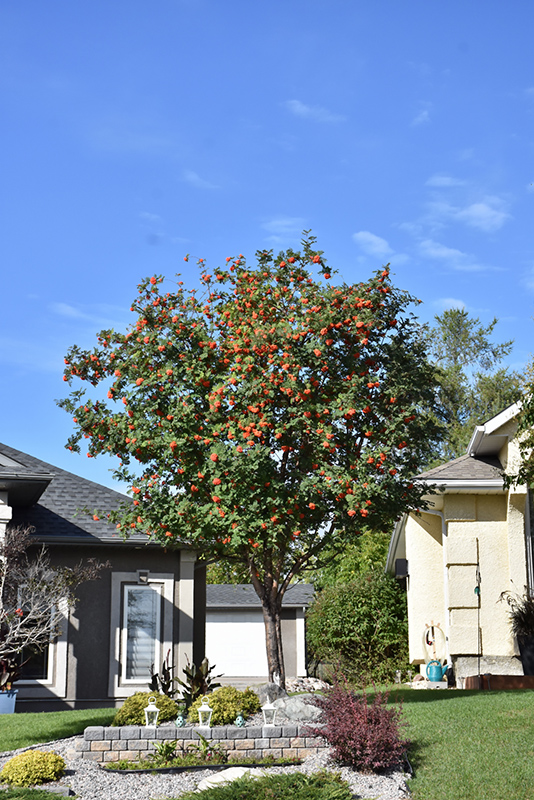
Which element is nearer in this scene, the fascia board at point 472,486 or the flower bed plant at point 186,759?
the flower bed plant at point 186,759

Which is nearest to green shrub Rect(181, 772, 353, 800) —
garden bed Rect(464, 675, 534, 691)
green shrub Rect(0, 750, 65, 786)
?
green shrub Rect(0, 750, 65, 786)

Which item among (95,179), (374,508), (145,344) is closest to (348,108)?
(95,179)

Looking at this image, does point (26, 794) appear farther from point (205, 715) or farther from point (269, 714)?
point (269, 714)

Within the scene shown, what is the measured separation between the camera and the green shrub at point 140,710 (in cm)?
1077

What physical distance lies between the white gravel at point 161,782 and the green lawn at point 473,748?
0.27 m

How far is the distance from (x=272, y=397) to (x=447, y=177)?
4.43 metres

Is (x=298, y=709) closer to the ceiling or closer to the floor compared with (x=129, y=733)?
closer to the ceiling

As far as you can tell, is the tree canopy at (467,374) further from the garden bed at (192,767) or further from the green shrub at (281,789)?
the green shrub at (281,789)

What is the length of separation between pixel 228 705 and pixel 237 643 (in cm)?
2127

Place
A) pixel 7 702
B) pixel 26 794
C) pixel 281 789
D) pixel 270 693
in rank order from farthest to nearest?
1. pixel 7 702
2. pixel 270 693
3. pixel 26 794
4. pixel 281 789

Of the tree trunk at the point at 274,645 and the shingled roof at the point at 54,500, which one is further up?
the shingled roof at the point at 54,500

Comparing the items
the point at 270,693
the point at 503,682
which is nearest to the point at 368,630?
the point at 503,682

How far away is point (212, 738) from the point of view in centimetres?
1009

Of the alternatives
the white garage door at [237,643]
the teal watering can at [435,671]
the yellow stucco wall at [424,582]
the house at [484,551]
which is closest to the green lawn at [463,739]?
the house at [484,551]
